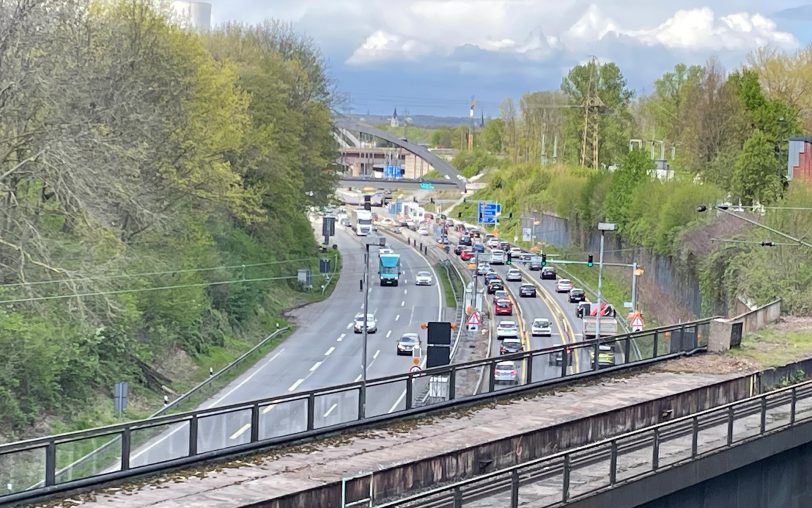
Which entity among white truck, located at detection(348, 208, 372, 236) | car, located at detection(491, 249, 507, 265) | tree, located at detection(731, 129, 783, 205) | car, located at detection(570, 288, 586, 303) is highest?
tree, located at detection(731, 129, 783, 205)

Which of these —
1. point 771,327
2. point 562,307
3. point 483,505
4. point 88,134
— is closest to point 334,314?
point 562,307

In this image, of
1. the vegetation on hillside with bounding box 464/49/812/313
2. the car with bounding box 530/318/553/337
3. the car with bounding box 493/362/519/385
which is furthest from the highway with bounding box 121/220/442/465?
the vegetation on hillside with bounding box 464/49/812/313

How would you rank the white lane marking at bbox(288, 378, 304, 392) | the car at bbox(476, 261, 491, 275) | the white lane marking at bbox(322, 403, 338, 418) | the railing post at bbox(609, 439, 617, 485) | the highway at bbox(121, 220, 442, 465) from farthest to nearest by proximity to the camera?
the car at bbox(476, 261, 491, 275), the white lane marking at bbox(288, 378, 304, 392), the white lane marking at bbox(322, 403, 338, 418), the highway at bbox(121, 220, 442, 465), the railing post at bbox(609, 439, 617, 485)

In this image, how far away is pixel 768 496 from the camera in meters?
20.2

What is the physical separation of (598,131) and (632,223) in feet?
150

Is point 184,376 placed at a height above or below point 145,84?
below

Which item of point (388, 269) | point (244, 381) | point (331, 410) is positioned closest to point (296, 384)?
point (244, 381)

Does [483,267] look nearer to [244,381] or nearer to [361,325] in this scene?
[361,325]

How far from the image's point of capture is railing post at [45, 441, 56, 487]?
1454cm

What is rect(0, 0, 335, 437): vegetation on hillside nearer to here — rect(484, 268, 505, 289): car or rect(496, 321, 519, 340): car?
rect(496, 321, 519, 340): car

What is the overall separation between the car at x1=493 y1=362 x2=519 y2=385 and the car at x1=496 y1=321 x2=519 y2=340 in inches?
1854

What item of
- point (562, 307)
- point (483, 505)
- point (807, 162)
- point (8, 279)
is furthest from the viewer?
point (562, 307)

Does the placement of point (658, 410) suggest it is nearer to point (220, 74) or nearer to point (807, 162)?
point (220, 74)

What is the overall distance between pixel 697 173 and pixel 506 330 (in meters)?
31.2
